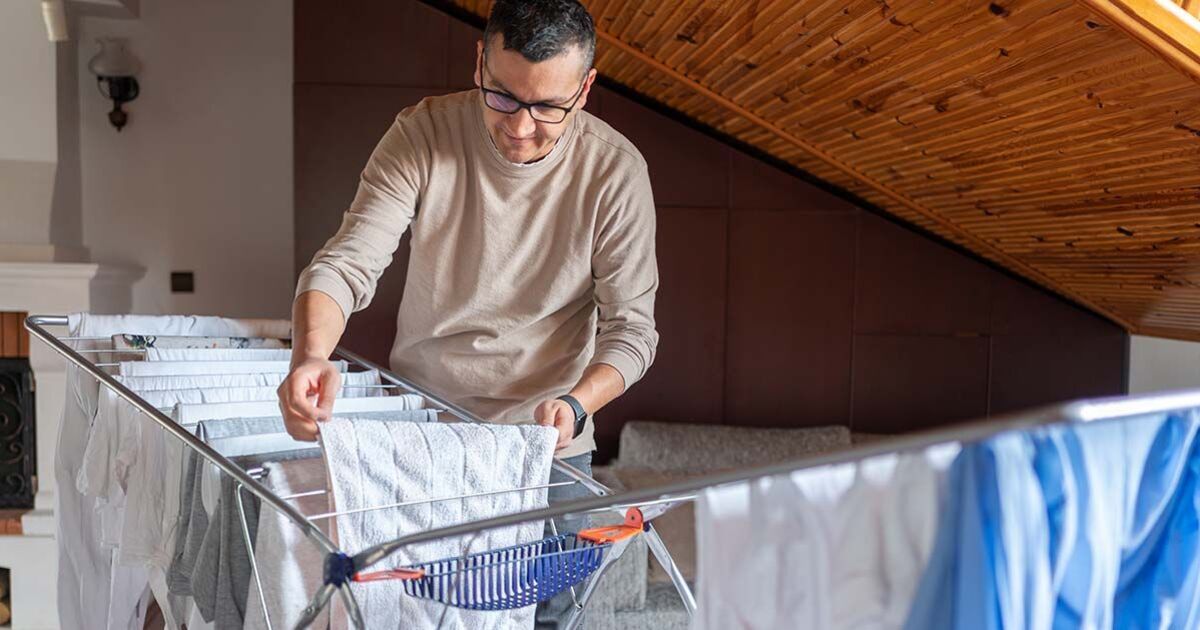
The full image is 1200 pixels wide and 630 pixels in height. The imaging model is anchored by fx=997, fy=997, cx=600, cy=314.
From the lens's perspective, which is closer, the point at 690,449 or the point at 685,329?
the point at 690,449

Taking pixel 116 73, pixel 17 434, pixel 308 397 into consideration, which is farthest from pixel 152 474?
pixel 116 73

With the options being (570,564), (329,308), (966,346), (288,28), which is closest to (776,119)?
(966,346)

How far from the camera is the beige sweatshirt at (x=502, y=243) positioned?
172 centimetres

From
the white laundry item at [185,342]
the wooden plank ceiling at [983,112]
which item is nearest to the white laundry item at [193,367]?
the white laundry item at [185,342]

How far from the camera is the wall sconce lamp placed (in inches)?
143

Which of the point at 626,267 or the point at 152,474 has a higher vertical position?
the point at 626,267

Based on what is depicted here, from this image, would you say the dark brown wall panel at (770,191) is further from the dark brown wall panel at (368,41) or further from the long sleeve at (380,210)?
the long sleeve at (380,210)

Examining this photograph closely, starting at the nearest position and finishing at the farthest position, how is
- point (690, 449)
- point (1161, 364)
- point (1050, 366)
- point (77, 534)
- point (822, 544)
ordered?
point (822, 544) → point (77, 534) → point (690, 449) → point (1161, 364) → point (1050, 366)

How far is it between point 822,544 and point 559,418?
2.19 ft

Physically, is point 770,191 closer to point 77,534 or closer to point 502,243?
point 502,243

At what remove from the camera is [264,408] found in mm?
1668

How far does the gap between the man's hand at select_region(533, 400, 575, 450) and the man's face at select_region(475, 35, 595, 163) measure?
43 cm

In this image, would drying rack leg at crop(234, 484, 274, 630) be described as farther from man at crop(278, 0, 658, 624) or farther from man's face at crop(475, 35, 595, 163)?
man's face at crop(475, 35, 595, 163)

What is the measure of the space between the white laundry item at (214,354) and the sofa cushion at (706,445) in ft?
6.80
